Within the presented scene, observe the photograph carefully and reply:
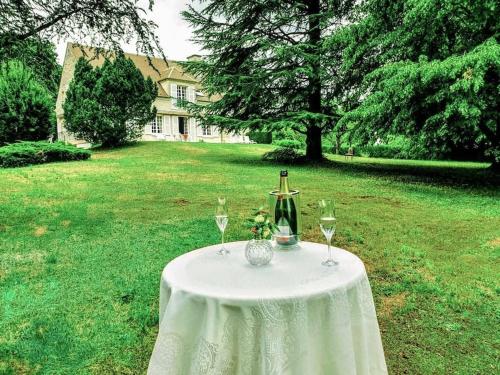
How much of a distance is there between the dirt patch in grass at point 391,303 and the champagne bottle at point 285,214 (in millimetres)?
1820

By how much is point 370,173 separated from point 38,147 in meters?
14.1

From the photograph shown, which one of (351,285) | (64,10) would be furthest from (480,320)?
(64,10)

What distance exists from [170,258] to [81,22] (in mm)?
4474

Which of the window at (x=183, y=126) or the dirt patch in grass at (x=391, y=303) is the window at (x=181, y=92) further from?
the dirt patch in grass at (x=391, y=303)

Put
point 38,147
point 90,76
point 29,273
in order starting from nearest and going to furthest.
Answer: point 29,273
point 38,147
point 90,76

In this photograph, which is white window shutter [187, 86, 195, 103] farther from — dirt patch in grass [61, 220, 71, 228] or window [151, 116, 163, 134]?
dirt patch in grass [61, 220, 71, 228]

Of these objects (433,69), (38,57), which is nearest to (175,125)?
(433,69)

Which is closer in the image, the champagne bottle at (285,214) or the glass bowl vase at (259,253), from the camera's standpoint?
the glass bowl vase at (259,253)

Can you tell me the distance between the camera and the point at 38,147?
53.6ft

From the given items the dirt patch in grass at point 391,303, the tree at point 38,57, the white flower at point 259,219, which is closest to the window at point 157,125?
the tree at point 38,57

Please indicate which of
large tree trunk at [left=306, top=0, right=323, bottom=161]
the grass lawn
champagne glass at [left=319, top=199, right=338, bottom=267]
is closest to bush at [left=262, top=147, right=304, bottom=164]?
large tree trunk at [left=306, top=0, right=323, bottom=161]

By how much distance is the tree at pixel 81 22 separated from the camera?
19.4 ft

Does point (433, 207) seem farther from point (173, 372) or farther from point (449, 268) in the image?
point (173, 372)

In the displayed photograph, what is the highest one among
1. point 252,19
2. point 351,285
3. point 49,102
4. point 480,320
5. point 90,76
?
point 252,19
